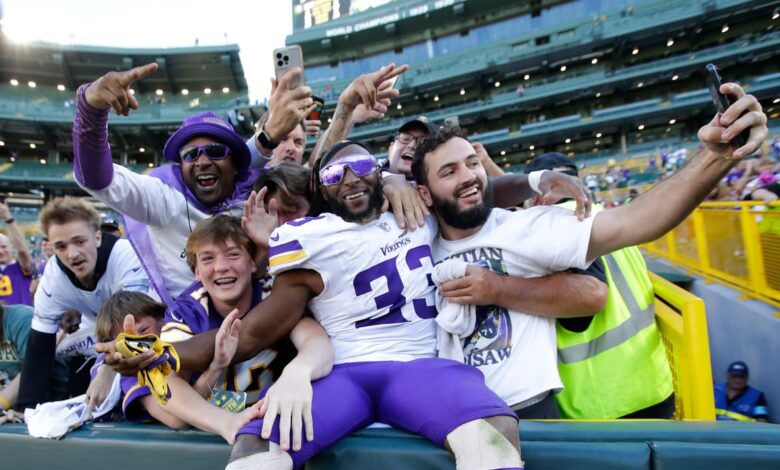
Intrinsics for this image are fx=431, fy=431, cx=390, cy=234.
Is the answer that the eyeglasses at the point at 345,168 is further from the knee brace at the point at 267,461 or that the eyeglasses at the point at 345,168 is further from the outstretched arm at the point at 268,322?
the knee brace at the point at 267,461

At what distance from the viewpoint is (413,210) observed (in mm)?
1950

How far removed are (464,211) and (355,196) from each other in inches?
19.7

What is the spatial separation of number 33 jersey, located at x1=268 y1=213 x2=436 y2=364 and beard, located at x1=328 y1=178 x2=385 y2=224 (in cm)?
4

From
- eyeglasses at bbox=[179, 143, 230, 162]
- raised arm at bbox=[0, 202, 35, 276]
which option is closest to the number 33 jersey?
eyeglasses at bbox=[179, 143, 230, 162]

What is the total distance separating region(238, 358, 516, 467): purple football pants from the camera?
4.41 ft

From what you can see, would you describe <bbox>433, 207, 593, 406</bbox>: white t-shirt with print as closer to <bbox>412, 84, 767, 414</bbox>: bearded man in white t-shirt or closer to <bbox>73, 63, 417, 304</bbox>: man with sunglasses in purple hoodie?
<bbox>412, 84, 767, 414</bbox>: bearded man in white t-shirt

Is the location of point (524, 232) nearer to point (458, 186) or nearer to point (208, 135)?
point (458, 186)

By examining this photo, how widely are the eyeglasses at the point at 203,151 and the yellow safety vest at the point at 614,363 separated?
1913 mm

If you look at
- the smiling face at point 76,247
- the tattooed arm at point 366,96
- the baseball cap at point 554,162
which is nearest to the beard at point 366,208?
the tattooed arm at point 366,96

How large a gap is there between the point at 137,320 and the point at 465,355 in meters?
1.53

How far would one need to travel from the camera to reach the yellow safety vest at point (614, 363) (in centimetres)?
174

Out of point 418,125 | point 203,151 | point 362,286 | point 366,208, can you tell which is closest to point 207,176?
point 203,151

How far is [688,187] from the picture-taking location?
1.53m

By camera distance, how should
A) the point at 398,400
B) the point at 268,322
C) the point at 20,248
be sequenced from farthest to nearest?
the point at 20,248
the point at 268,322
the point at 398,400
